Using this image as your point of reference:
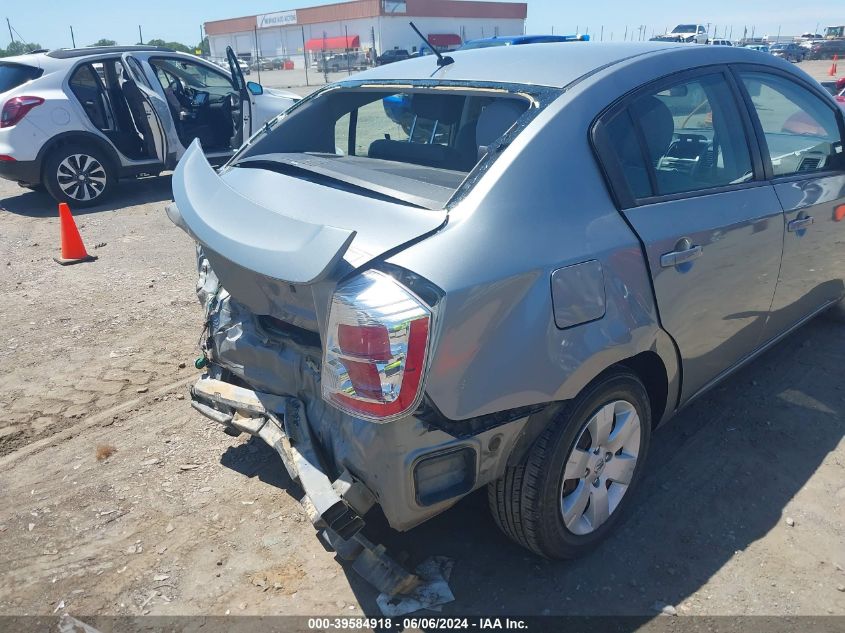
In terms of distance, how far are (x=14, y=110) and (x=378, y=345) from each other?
8.12m

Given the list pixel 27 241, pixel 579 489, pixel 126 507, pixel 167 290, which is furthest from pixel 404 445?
pixel 27 241

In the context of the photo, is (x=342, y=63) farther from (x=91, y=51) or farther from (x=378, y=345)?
(x=378, y=345)

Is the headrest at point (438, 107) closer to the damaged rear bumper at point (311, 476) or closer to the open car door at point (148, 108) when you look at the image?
the damaged rear bumper at point (311, 476)

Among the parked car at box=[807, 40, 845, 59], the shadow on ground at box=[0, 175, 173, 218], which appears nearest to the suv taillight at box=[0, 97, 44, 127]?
the shadow on ground at box=[0, 175, 173, 218]

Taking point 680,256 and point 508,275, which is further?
point 680,256

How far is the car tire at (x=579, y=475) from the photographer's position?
2.27m

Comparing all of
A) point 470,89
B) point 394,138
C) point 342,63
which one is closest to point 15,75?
point 394,138

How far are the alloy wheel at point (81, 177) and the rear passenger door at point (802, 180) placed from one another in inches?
312

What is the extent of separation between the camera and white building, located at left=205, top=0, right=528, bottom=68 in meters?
58.8

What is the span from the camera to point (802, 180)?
330cm

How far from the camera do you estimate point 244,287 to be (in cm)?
242

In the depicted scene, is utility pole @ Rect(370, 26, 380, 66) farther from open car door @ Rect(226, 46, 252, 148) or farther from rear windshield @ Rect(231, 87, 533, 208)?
rear windshield @ Rect(231, 87, 533, 208)

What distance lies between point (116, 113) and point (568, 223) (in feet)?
27.2

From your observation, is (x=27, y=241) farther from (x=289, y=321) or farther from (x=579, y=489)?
(x=579, y=489)
